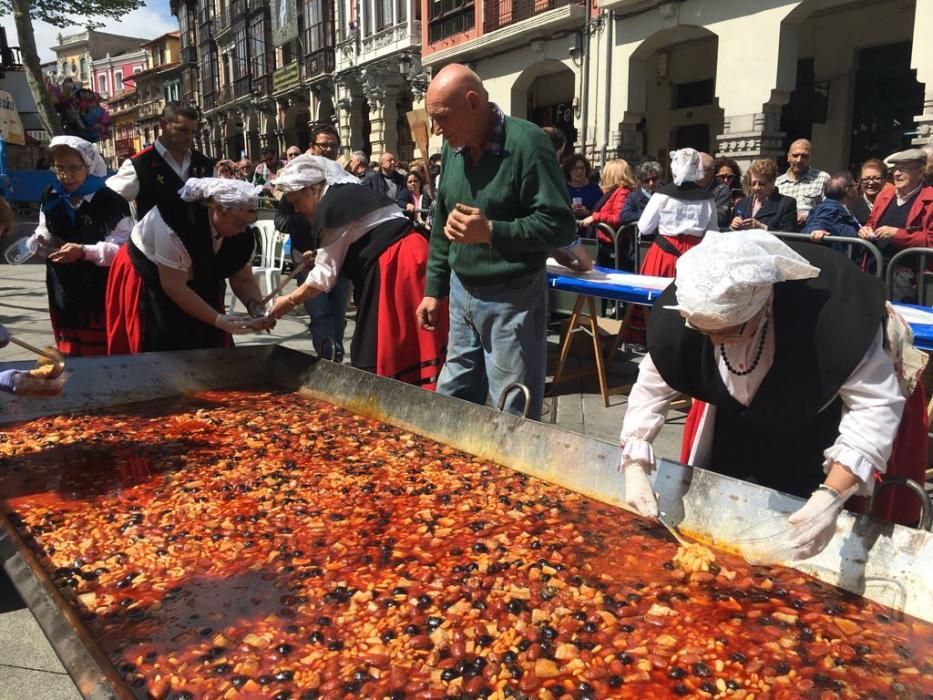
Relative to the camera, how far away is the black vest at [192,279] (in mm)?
3654

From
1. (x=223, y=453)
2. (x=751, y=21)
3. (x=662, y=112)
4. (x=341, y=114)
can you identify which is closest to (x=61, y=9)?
Result: (x=341, y=114)

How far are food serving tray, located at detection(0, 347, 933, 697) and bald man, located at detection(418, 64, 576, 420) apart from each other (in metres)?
0.27

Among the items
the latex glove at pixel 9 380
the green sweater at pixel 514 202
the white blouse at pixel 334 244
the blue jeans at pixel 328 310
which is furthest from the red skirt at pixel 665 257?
the latex glove at pixel 9 380

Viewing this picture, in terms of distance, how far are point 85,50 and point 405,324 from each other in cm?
8940

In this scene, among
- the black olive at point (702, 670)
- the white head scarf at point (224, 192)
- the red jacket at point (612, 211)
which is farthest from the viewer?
the red jacket at point (612, 211)

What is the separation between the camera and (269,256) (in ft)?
29.8

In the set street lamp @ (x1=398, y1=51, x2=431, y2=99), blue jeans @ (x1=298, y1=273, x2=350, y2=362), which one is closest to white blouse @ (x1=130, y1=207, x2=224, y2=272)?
→ blue jeans @ (x1=298, y1=273, x2=350, y2=362)

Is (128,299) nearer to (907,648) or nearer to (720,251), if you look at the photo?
(720,251)

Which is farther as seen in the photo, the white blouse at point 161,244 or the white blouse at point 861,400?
the white blouse at point 161,244

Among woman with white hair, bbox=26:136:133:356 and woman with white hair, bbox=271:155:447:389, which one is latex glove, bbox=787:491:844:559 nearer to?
woman with white hair, bbox=271:155:447:389

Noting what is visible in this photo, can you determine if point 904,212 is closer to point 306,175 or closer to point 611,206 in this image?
point 611,206

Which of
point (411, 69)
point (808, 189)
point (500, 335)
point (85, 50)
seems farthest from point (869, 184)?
point (85, 50)

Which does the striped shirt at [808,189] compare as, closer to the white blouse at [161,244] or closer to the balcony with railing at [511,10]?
the white blouse at [161,244]

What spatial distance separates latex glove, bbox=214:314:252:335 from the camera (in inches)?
147
